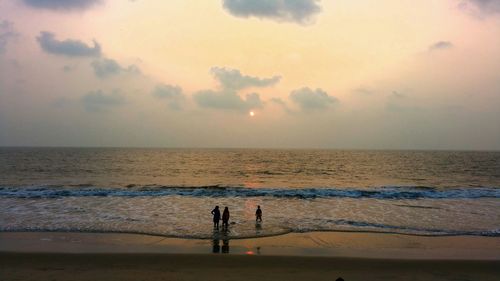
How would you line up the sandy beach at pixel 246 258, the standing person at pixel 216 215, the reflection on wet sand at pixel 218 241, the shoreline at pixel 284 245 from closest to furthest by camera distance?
the sandy beach at pixel 246 258 → the shoreline at pixel 284 245 → the reflection on wet sand at pixel 218 241 → the standing person at pixel 216 215

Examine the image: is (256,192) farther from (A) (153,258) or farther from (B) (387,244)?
(A) (153,258)

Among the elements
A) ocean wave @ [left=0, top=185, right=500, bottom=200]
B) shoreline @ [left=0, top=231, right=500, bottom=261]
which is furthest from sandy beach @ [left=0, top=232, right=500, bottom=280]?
ocean wave @ [left=0, top=185, right=500, bottom=200]

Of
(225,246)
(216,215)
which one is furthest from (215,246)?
(216,215)

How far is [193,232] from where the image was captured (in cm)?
2034

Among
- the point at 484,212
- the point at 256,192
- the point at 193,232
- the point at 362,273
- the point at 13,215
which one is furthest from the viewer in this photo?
the point at 256,192

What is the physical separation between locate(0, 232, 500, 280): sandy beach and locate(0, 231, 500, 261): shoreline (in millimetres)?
41

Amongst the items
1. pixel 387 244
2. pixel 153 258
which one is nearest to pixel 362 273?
pixel 387 244

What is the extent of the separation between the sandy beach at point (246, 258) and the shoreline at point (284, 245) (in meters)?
0.04

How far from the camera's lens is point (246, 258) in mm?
15094

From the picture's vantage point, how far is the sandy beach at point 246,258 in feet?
43.7

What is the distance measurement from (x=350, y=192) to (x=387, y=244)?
22963 mm

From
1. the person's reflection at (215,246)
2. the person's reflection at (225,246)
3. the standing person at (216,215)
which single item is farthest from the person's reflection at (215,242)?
the standing person at (216,215)

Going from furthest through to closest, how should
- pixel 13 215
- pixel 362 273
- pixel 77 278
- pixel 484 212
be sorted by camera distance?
pixel 484 212 → pixel 13 215 → pixel 362 273 → pixel 77 278

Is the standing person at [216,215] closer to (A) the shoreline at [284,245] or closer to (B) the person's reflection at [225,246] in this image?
(A) the shoreline at [284,245]
